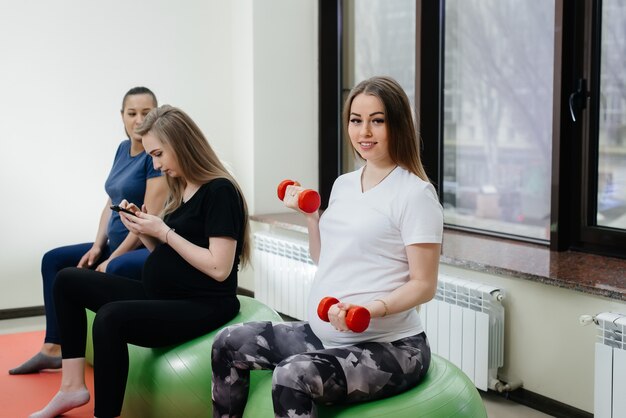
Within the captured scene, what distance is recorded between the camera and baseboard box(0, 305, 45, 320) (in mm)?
4145

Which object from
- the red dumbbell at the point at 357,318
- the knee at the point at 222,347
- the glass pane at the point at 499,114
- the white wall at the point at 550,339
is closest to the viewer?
the red dumbbell at the point at 357,318

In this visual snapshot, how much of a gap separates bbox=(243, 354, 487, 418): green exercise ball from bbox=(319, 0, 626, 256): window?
120cm

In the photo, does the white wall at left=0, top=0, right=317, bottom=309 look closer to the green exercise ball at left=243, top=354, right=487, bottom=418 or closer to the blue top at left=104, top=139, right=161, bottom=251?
the blue top at left=104, top=139, right=161, bottom=251

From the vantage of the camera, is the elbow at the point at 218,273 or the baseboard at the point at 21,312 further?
the baseboard at the point at 21,312

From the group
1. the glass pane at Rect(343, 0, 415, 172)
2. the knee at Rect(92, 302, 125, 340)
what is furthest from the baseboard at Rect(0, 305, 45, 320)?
the knee at Rect(92, 302, 125, 340)

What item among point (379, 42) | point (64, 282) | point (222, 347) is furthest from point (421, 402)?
point (379, 42)

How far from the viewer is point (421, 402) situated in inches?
78.0

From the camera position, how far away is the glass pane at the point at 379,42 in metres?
4.03

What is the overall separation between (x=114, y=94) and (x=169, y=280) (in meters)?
2.05

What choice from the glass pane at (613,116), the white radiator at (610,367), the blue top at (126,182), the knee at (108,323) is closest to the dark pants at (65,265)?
the blue top at (126,182)

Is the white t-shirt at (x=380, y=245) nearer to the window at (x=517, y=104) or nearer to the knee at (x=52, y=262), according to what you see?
the window at (x=517, y=104)

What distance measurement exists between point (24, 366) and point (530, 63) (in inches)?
97.3

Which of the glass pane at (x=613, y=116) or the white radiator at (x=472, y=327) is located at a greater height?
the glass pane at (x=613, y=116)

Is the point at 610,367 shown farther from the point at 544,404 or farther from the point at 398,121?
the point at 398,121
